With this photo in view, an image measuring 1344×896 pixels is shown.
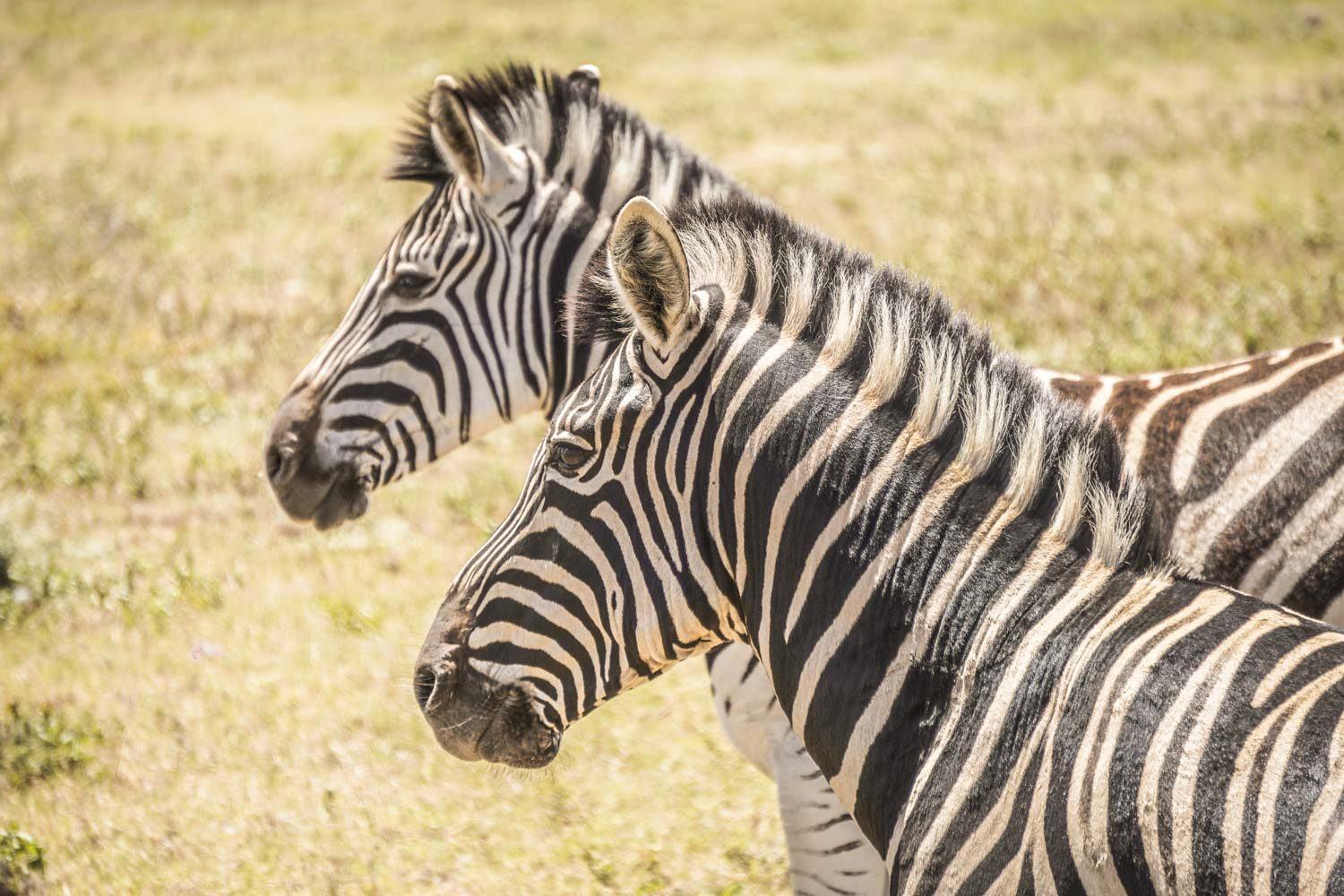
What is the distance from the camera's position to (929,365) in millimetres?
2547

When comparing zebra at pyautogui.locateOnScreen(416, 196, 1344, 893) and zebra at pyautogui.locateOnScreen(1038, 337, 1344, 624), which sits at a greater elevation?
zebra at pyautogui.locateOnScreen(1038, 337, 1344, 624)

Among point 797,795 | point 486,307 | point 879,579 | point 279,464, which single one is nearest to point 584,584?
point 879,579

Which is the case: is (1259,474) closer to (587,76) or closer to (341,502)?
(587,76)

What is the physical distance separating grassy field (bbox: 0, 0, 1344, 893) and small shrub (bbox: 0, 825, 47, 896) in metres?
0.02

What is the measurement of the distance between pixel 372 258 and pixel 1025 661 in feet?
34.2

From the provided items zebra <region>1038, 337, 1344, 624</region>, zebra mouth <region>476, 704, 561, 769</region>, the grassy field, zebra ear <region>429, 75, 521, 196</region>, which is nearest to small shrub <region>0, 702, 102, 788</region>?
the grassy field

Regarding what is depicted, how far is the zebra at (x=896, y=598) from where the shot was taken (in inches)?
83.7

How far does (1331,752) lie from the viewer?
6.69 feet

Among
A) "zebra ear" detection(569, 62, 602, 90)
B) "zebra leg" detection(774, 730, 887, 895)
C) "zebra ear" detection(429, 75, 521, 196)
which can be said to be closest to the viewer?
"zebra leg" detection(774, 730, 887, 895)

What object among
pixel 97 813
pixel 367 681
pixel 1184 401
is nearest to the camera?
pixel 1184 401

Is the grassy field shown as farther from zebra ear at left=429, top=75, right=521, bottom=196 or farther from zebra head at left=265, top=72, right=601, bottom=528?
zebra ear at left=429, top=75, right=521, bottom=196

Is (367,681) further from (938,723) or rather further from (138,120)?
(138,120)

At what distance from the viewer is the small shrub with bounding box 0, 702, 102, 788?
5.43 meters

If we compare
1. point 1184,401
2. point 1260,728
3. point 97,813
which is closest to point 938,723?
point 1260,728
